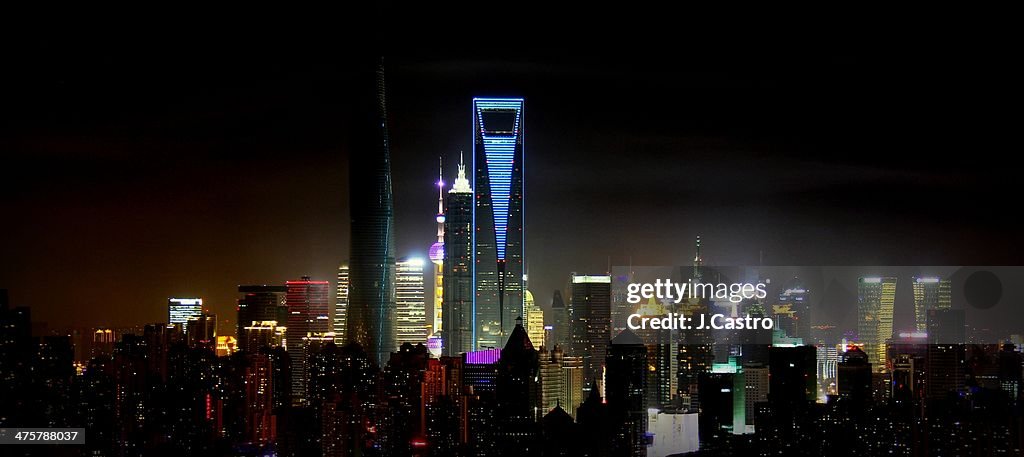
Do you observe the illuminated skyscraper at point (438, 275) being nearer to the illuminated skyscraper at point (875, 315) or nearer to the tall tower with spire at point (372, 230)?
the tall tower with spire at point (372, 230)

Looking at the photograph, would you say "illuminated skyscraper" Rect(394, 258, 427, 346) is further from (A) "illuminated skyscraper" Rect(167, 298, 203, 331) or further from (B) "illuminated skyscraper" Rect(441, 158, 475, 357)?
(A) "illuminated skyscraper" Rect(167, 298, 203, 331)

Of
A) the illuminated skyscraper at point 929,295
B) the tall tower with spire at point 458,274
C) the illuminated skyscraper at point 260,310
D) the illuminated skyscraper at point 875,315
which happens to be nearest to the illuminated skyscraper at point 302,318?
the illuminated skyscraper at point 260,310

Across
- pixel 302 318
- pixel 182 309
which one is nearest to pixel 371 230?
pixel 302 318

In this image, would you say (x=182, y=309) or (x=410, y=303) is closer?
(x=182, y=309)

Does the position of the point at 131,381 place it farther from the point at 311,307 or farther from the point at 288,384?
the point at 311,307

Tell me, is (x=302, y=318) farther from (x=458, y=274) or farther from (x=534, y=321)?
(x=458, y=274)
